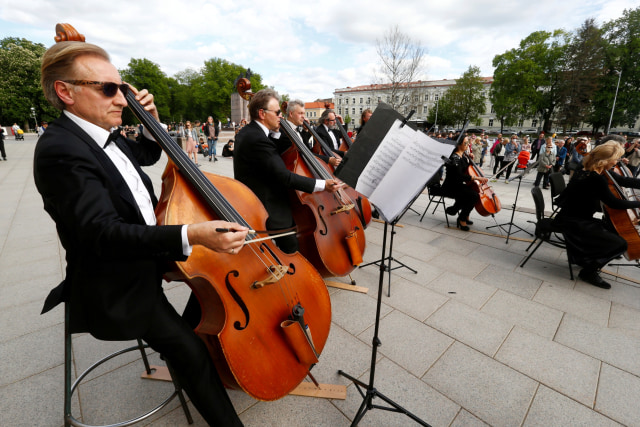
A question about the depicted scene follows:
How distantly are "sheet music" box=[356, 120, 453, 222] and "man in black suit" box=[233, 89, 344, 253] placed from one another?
909 millimetres

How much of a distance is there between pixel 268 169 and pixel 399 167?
1.31m

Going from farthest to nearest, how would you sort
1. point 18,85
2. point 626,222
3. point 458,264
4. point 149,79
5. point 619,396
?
point 149,79 < point 18,85 < point 458,264 < point 626,222 < point 619,396

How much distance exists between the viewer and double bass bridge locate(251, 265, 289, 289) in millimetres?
1548

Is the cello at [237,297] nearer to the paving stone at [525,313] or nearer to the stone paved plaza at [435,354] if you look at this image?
the stone paved plaza at [435,354]

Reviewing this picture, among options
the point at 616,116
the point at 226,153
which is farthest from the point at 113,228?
the point at 616,116

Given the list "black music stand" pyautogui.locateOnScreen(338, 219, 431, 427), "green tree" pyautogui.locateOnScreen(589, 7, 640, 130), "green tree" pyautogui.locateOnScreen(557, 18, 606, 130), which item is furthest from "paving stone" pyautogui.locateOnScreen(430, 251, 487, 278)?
"green tree" pyautogui.locateOnScreen(589, 7, 640, 130)

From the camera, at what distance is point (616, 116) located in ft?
104

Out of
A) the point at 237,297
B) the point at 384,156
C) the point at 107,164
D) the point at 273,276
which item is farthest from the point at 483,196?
the point at 107,164

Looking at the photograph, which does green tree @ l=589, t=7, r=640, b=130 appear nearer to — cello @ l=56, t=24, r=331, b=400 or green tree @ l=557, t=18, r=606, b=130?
green tree @ l=557, t=18, r=606, b=130

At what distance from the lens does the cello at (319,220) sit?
9.36ft

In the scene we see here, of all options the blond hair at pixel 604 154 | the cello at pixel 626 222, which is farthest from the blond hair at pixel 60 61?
the cello at pixel 626 222

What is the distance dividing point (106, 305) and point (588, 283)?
4.87m

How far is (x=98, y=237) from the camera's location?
106 cm

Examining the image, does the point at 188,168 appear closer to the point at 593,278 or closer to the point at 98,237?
the point at 98,237
